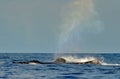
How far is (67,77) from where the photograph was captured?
75.7m

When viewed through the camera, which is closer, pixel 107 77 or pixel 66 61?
pixel 107 77

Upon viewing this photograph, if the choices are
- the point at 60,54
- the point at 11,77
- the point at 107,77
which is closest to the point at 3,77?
the point at 11,77

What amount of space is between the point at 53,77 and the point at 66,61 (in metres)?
51.3

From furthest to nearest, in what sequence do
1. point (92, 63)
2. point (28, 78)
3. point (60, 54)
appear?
point (60, 54) → point (92, 63) → point (28, 78)

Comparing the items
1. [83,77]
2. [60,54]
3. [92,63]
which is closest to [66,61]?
[92,63]

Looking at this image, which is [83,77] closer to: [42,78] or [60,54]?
[42,78]

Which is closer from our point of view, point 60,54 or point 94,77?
point 94,77

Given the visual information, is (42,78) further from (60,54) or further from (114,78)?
(60,54)

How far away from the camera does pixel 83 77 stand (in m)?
75.9

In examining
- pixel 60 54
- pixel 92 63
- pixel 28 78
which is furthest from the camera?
pixel 60 54

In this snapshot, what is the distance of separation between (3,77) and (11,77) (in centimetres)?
119

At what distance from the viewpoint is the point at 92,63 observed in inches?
4739

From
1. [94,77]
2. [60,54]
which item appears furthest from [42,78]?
[60,54]

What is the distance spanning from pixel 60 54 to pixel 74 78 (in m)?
74.7
